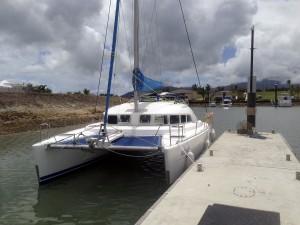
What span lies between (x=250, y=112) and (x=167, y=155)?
453 inches

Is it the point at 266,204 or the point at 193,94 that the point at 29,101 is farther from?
the point at 193,94

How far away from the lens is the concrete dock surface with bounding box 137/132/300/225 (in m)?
6.21

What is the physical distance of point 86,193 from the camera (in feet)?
35.0

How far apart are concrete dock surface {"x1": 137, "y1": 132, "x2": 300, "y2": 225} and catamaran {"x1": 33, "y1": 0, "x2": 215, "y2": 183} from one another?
0.84 meters

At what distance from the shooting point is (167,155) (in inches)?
396

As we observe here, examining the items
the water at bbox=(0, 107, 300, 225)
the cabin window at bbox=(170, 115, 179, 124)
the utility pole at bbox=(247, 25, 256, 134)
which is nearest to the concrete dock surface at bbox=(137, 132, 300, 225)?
the water at bbox=(0, 107, 300, 225)

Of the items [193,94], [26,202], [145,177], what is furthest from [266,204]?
[193,94]

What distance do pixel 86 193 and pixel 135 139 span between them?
2.83 metres

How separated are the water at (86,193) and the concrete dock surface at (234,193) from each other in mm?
1726

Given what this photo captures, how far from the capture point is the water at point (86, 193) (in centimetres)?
873

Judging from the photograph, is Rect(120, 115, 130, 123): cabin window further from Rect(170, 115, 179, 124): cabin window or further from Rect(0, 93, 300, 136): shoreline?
Rect(0, 93, 300, 136): shoreline

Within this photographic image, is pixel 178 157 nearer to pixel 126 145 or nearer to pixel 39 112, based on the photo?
pixel 126 145

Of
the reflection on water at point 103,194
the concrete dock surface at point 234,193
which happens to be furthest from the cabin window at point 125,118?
the concrete dock surface at point 234,193

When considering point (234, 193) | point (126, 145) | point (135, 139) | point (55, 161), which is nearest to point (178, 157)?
point (126, 145)
